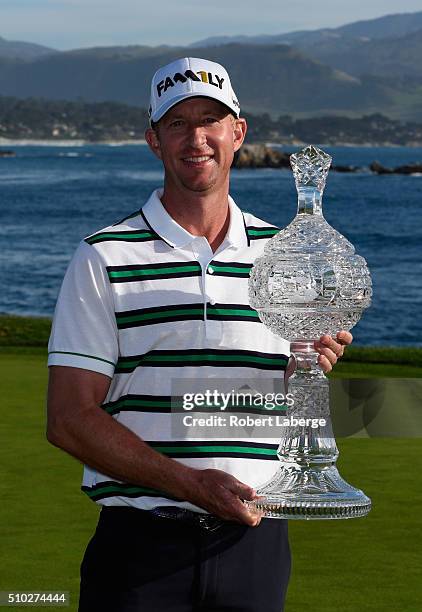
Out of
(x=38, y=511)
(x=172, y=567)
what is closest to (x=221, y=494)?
(x=172, y=567)

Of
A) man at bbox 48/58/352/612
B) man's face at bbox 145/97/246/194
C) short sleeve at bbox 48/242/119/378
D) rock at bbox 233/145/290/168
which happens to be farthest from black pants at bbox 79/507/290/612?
rock at bbox 233/145/290/168

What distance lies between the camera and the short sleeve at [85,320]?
296 centimetres

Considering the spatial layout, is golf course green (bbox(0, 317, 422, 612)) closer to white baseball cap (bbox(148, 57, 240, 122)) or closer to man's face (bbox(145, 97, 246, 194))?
man's face (bbox(145, 97, 246, 194))

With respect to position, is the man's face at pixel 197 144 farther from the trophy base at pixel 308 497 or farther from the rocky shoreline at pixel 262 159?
the rocky shoreline at pixel 262 159

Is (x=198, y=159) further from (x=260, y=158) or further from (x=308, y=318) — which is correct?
(x=260, y=158)

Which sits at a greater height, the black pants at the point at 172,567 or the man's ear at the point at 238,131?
the man's ear at the point at 238,131

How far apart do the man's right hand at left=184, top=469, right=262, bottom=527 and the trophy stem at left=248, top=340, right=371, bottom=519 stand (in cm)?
4

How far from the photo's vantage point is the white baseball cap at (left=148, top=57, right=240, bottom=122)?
303cm

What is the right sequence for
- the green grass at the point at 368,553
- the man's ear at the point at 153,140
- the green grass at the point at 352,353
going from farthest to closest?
the green grass at the point at 352,353 < the green grass at the point at 368,553 < the man's ear at the point at 153,140

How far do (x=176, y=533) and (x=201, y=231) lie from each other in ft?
2.17

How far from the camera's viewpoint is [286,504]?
278 cm

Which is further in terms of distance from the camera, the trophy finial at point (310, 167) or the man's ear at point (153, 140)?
the man's ear at point (153, 140)

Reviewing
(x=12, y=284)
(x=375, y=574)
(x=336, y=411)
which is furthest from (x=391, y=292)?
(x=375, y=574)

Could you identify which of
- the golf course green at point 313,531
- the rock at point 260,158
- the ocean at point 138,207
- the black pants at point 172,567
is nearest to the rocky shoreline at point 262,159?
the rock at point 260,158
